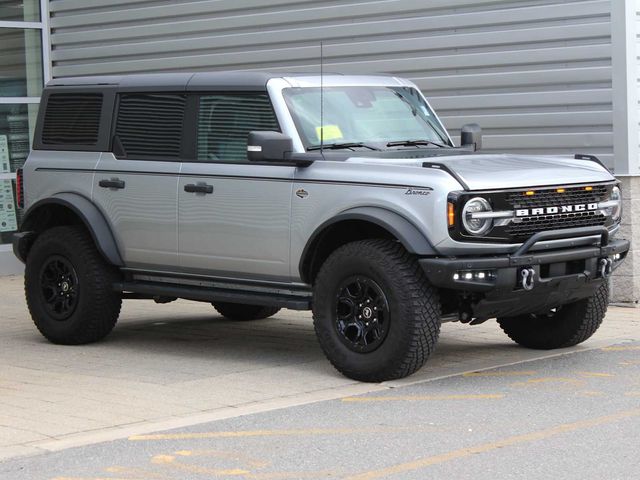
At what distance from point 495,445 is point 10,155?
10.8m

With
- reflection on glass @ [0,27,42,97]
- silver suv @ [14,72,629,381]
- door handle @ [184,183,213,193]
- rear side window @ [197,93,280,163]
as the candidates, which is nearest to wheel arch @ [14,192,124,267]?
silver suv @ [14,72,629,381]

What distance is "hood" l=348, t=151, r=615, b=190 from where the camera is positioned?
26.4ft

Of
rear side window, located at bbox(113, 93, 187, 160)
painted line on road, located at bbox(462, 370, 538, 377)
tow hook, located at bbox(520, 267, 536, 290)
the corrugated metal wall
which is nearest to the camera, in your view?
tow hook, located at bbox(520, 267, 536, 290)

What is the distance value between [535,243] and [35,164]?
164 inches

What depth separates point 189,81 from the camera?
9531mm

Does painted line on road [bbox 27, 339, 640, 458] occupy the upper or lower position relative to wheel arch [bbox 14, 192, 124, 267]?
lower

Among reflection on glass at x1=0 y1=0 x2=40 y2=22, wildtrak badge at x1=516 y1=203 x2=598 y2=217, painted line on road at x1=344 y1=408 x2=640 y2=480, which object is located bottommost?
painted line on road at x1=344 y1=408 x2=640 y2=480

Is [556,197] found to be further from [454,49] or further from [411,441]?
[454,49]

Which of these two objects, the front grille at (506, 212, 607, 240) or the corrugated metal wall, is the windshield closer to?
the front grille at (506, 212, 607, 240)

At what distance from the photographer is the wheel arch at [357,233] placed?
803 cm

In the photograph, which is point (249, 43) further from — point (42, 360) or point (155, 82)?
point (42, 360)

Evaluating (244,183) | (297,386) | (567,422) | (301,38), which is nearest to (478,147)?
(244,183)

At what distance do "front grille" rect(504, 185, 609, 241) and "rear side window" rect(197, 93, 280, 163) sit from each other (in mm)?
1776

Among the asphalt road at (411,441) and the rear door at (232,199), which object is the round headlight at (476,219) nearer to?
the asphalt road at (411,441)
